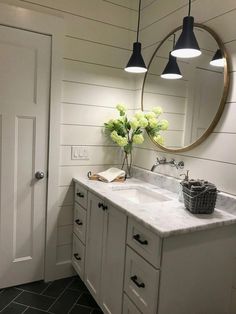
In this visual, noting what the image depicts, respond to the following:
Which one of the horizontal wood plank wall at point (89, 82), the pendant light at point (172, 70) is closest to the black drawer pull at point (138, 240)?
the horizontal wood plank wall at point (89, 82)

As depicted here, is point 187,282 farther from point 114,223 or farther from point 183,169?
point 183,169

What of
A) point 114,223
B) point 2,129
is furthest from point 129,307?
point 2,129

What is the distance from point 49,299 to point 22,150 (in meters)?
1.19

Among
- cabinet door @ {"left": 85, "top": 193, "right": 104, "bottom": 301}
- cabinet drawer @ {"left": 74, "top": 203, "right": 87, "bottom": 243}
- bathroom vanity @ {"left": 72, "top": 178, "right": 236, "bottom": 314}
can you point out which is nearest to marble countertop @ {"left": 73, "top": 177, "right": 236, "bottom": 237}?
bathroom vanity @ {"left": 72, "top": 178, "right": 236, "bottom": 314}

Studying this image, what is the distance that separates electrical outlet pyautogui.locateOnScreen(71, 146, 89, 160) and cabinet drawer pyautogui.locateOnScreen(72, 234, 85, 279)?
686 millimetres

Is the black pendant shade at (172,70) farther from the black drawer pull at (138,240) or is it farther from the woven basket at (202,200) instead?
the black drawer pull at (138,240)

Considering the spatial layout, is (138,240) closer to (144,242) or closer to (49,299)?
(144,242)

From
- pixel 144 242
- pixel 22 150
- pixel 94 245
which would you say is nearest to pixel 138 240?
pixel 144 242

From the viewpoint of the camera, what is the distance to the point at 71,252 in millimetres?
2330

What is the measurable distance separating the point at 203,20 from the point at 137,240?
1.45 m

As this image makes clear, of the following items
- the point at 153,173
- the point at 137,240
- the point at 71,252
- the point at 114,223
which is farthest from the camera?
the point at 71,252

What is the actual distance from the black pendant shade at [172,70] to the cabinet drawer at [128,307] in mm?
1502

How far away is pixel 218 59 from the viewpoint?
1.58 m

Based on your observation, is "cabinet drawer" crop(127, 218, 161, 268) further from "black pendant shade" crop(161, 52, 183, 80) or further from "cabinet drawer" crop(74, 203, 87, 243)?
"black pendant shade" crop(161, 52, 183, 80)
